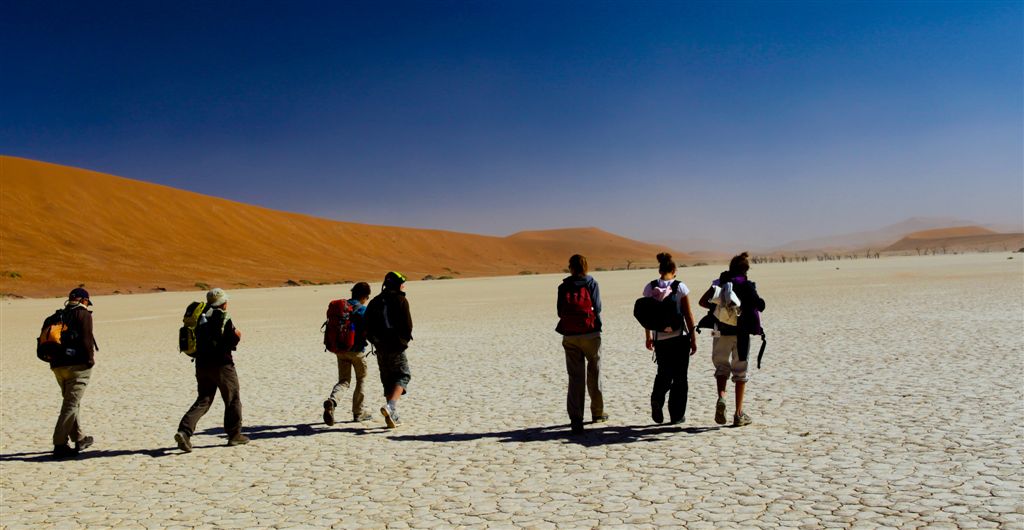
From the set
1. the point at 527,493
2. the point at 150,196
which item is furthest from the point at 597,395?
the point at 150,196

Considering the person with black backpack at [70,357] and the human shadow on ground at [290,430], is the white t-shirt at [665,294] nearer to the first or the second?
the human shadow on ground at [290,430]

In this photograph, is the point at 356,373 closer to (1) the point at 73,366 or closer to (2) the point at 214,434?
(2) the point at 214,434

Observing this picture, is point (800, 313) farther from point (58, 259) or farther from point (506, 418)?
point (58, 259)

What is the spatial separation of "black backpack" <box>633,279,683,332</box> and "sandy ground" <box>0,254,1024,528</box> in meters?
1.10

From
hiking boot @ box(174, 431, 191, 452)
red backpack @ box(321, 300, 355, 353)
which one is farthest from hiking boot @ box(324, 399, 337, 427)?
hiking boot @ box(174, 431, 191, 452)

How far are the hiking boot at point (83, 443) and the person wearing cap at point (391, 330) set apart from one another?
3.11m

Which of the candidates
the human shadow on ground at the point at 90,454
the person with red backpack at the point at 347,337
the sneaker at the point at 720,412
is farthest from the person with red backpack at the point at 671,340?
the human shadow on ground at the point at 90,454

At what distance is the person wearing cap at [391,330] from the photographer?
25.3ft

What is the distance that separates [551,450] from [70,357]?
498 cm

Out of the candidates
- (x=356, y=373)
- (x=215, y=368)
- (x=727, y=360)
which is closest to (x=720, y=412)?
(x=727, y=360)

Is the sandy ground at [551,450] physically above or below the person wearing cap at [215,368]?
below

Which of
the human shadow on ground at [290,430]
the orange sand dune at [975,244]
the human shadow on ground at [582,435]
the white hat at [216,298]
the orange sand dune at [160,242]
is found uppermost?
the orange sand dune at [160,242]

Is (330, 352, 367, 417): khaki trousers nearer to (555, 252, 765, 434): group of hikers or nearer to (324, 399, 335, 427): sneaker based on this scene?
(324, 399, 335, 427): sneaker

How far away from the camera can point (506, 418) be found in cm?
825
